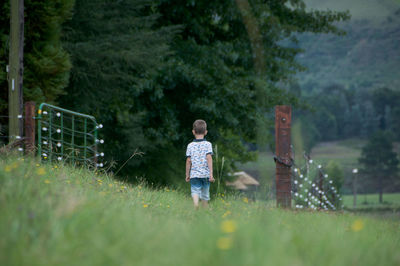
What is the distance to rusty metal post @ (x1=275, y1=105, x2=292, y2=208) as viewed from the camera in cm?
778

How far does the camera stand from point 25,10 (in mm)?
8844

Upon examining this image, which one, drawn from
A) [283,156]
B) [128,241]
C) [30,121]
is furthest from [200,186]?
[128,241]

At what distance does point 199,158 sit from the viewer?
6250 mm

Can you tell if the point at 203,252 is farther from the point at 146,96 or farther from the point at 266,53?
the point at 266,53

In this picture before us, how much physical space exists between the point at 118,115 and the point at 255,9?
5.12 meters

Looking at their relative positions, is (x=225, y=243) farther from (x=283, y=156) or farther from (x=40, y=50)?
(x=40, y=50)

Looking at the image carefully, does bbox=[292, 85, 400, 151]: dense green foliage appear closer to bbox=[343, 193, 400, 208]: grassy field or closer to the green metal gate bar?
bbox=[343, 193, 400, 208]: grassy field

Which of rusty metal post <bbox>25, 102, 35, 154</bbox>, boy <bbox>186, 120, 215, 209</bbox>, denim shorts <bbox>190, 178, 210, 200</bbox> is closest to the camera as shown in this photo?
boy <bbox>186, 120, 215, 209</bbox>

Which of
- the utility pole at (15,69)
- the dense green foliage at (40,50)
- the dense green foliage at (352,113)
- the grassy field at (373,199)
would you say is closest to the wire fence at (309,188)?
the dense green foliage at (40,50)

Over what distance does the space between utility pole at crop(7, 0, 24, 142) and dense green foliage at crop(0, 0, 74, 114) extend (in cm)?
55

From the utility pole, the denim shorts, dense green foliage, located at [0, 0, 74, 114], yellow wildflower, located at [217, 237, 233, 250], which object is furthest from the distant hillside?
yellow wildflower, located at [217, 237, 233, 250]

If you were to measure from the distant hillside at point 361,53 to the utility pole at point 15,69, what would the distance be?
102691 millimetres

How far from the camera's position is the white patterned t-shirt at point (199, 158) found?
20.4 feet

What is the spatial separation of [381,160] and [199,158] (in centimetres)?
7523
